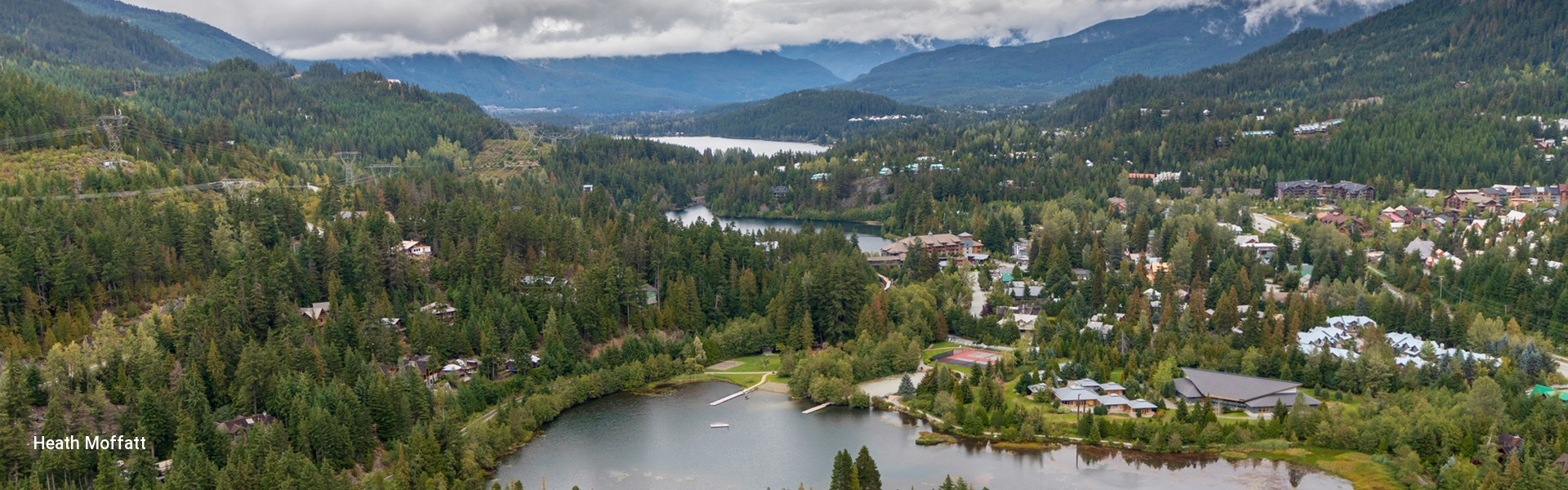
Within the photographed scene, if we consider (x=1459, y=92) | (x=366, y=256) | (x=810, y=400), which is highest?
(x=1459, y=92)

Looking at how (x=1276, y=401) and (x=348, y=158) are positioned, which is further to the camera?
(x=348, y=158)

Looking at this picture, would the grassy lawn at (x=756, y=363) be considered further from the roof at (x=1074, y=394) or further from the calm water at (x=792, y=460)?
the roof at (x=1074, y=394)

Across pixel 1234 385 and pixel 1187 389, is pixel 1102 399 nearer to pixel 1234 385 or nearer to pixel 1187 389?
pixel 1187 389

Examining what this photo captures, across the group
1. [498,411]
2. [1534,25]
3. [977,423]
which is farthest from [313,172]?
[1534,25]

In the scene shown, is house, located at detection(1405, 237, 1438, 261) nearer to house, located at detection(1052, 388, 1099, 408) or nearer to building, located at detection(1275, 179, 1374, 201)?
building, located at detection(1275, 179, 1374, 201)

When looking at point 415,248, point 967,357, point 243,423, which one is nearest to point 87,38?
point 415,248

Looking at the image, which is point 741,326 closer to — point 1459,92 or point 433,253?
point 433,253

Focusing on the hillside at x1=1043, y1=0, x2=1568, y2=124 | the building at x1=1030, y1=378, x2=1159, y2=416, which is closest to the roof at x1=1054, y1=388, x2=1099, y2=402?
the building at x1=1030, y1=378, x2=1159, y2=416
